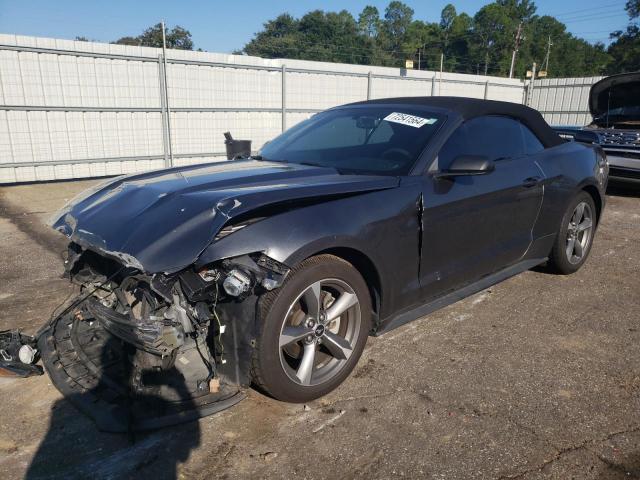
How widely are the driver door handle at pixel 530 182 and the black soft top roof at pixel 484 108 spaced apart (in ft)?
1.75

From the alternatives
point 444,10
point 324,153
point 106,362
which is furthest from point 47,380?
point 444,10

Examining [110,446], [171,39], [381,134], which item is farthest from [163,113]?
[171,39]

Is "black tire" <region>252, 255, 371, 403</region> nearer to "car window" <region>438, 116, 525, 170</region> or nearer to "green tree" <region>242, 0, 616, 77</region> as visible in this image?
"car window" <region>438, 116, 525, 170</region>

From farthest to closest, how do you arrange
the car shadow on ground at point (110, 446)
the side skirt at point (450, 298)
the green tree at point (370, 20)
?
1. the green tree at point (370, 20)
2. the side skirt at point (450, 298)
3. the car shadow on ground at point (110, 446)

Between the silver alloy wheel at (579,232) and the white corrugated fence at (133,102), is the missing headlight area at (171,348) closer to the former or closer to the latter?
the silver alloy wheel at (579,232)

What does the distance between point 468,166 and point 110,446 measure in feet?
8.35

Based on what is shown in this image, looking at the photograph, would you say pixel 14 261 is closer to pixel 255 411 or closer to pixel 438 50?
pixel 255 411

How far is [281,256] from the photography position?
246cm

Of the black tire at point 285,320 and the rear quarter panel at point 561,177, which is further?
the rear quarter panel at point 561,177

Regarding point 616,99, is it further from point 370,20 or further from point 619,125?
point 370,20

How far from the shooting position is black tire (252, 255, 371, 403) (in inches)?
96.7

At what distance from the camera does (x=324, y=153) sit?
372cm

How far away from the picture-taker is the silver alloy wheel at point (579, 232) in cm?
472

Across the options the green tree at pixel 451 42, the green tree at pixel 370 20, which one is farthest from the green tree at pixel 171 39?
the green tree at pixel 370 20
